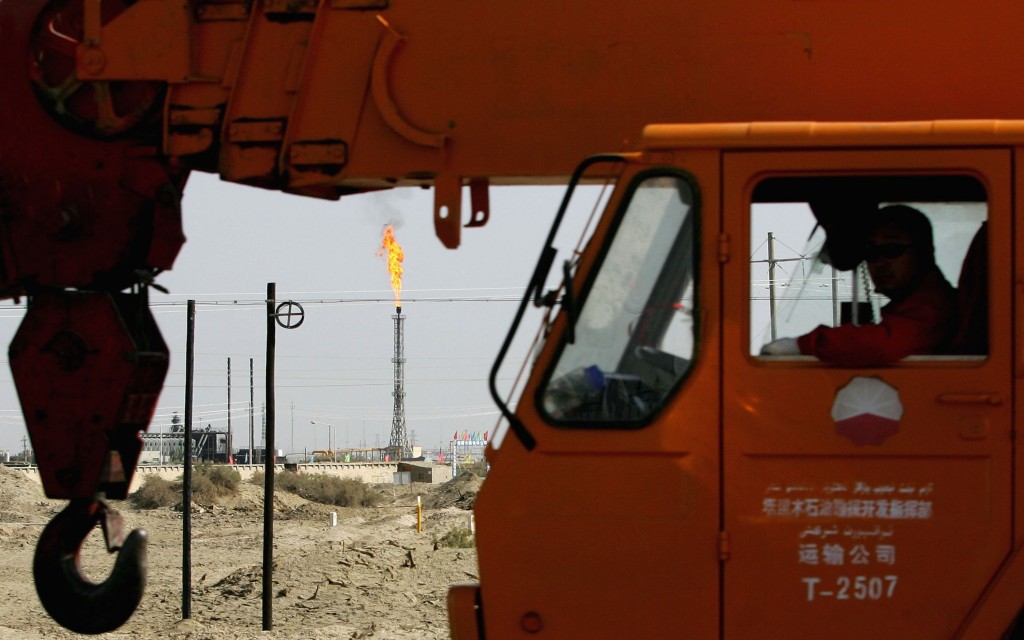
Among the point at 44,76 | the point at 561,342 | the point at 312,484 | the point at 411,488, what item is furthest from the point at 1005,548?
the point at 411,488

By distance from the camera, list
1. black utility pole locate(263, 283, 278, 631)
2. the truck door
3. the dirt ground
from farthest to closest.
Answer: the dirt ground
black utility pole locate(263, 283, 278, 631)
the truck door

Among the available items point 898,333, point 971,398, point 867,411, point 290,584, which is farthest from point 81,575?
point 290,584

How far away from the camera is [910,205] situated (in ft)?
14.9

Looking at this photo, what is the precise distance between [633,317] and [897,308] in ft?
2.95

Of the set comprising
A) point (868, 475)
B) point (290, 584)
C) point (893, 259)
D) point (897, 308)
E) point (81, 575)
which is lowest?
point (290, 584)

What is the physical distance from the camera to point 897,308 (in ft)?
14.8

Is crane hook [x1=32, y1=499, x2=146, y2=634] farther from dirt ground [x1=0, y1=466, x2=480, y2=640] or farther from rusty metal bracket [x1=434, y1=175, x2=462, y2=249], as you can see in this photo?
dirt ground [x1=0, y1=466, x2=480, y2=640]

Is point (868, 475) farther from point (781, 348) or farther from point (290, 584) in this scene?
point (290, 584)

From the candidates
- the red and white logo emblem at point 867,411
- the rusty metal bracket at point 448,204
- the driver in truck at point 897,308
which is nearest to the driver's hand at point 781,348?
the driver in truck at point 897,308

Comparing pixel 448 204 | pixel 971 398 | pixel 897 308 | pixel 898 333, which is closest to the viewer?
pixel 971 398

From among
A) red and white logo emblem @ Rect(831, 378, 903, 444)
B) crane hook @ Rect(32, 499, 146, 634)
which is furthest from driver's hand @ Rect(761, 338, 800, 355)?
crane hook @ Rect(32, 499, 146, 634)

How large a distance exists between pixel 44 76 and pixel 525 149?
199 cm

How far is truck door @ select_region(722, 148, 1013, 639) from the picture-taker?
13.8 ft

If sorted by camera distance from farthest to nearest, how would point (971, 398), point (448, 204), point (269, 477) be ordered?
point (269, 477) < point (448, 204) < point (971, 398)
